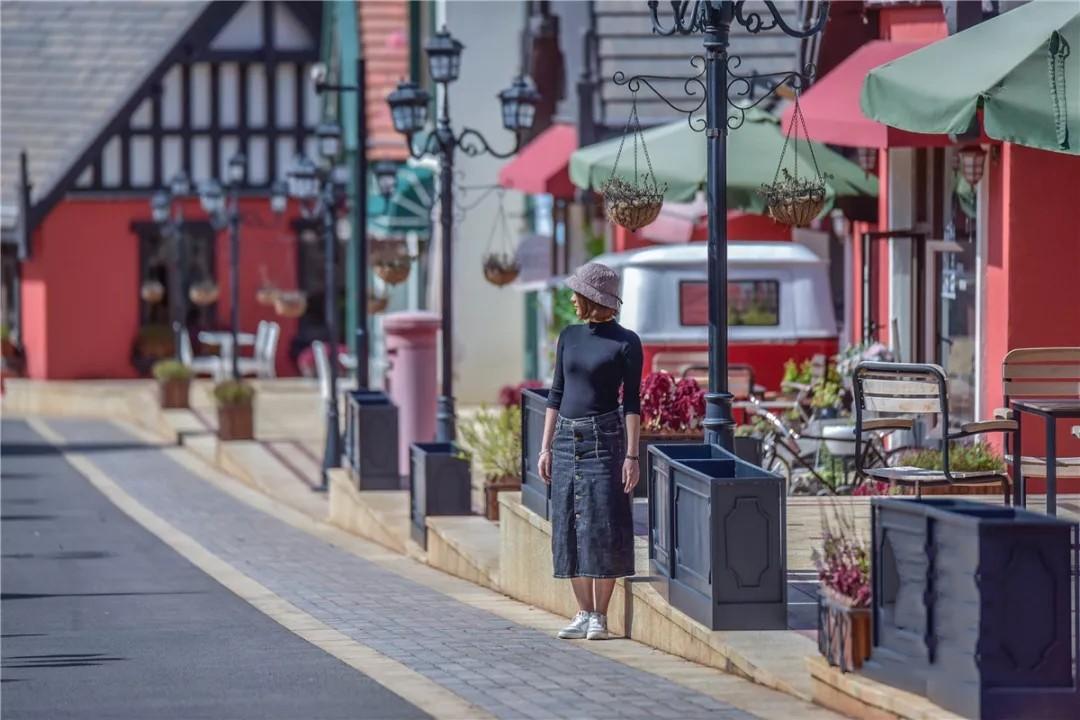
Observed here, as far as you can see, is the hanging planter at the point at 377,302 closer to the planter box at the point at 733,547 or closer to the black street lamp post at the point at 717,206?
the black street lamp post at the point at 717,206

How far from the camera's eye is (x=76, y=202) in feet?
138

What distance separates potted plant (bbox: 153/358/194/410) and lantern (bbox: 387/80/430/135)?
51.9 ft

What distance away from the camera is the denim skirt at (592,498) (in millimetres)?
9992

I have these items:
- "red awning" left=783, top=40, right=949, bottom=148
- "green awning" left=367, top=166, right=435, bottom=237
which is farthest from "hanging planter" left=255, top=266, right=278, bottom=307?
"red awning" left=783, top=40, right=949, bottom=148

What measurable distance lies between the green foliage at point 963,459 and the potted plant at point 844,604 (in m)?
3.39

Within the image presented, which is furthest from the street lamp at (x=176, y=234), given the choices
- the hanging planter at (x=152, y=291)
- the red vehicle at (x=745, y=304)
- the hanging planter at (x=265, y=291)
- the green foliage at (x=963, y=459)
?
the green foliage at (x=963, y=459)

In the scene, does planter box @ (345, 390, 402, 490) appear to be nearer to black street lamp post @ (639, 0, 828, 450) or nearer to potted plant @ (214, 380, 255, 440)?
black street lamp post @ (639, 0, 828, 450)

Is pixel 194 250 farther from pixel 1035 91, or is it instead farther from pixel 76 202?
pixel 1035 91

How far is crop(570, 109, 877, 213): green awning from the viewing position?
57.7 feet

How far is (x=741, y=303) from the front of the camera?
19.9 m

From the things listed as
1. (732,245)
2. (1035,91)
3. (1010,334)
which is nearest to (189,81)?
(732,245)

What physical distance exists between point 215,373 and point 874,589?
34040 mm

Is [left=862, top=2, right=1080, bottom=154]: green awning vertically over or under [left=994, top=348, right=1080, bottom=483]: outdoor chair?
over

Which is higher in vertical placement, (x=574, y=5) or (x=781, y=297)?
(x=574, y=5)
